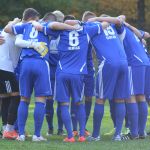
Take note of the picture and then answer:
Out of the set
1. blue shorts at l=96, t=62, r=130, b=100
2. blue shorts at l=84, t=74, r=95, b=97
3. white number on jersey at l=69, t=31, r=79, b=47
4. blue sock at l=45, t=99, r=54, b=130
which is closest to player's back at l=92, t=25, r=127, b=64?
blue shorts at l=96, t=62, r=130, b=100

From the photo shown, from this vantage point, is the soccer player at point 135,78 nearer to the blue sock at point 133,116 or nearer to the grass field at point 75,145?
the blue sock at point 133,116

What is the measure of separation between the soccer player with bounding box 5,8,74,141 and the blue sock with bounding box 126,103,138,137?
Answer: 1.58 m

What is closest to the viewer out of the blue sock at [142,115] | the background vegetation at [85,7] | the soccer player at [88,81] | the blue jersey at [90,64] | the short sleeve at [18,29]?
the short sleeve at [18,29]

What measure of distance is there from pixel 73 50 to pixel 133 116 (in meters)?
1.69

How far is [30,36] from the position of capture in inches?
444

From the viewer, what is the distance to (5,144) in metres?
10.6

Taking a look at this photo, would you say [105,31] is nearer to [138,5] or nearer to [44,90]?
[44,90]

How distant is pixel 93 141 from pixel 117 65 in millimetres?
1372

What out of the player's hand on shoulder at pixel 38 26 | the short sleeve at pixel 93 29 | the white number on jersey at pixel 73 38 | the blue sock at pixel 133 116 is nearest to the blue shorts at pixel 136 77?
the blue sock at pixel 133 116

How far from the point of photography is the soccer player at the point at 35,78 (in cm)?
1113

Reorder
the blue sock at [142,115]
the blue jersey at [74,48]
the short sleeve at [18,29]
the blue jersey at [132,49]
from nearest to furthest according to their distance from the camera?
the blue jersey at [74,48] < the short sleeve at [18,29] < the blue jersey at [132,49] < the blue sock at [142,115]

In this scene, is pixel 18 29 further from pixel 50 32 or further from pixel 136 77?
pixel 136 77

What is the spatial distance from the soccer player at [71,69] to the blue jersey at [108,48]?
0.17 metres

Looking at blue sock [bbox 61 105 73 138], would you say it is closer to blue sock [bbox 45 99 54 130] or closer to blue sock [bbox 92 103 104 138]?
blue sock [bbox 92 103 104 138]
